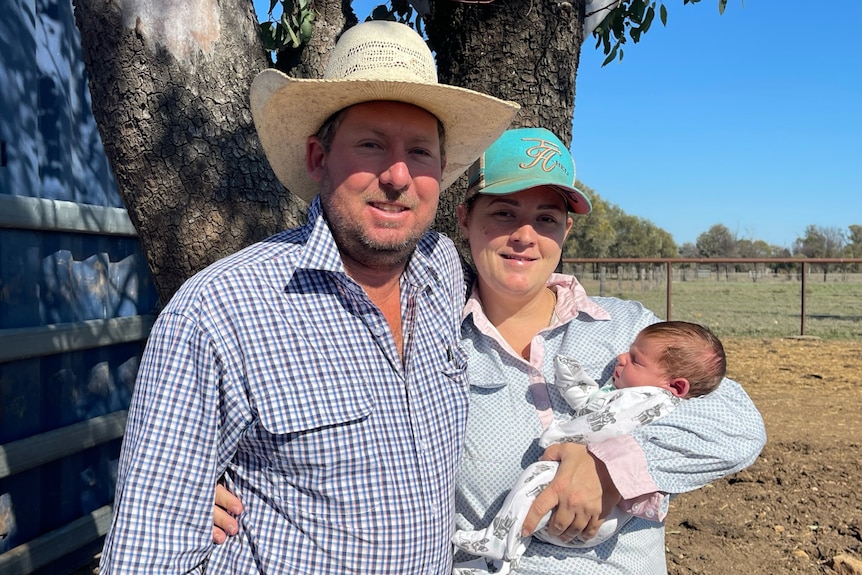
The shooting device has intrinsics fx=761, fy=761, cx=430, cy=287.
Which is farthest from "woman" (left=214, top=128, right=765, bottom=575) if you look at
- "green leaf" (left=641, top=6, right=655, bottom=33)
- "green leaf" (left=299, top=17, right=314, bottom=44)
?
"green leaf" (left=641, top=6, right=655, bottom=33)

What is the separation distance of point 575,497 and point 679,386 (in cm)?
60

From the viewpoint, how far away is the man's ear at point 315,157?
84.7 inches

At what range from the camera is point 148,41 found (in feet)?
8.04

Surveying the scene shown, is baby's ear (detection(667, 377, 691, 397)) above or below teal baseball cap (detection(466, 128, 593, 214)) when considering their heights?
below

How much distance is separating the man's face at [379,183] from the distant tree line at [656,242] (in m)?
49.5

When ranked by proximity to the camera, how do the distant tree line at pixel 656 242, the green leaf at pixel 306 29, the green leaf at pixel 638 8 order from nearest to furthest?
1. the green leaf at pixel 306 29
2. the green leaf at pixel 638 8
3. the distant tree line at pixel 656 242

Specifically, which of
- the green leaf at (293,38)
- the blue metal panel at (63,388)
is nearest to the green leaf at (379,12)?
the green leaf at (293,38)

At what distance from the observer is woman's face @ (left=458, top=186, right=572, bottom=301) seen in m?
2.19

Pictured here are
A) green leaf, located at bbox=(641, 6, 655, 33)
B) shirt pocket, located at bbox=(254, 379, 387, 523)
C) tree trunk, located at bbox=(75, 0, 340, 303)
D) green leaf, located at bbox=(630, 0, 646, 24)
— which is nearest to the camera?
shirt pocket, located at bbox=(254, 379, 387, 523)

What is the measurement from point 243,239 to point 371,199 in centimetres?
80

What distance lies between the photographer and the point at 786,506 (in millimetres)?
5031

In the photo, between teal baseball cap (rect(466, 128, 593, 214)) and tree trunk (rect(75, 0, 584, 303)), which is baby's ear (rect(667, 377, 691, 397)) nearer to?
teal baseball cap (rect(466, 128, 593, 214))

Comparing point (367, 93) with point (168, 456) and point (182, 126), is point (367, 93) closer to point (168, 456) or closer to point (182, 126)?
point (182, 126)

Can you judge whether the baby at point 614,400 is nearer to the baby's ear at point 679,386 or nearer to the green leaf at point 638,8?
the baby's ear at point 679,386
